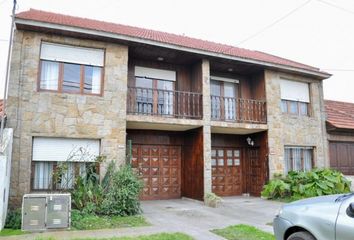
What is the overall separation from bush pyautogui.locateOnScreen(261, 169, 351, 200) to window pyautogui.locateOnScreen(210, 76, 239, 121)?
335 cm

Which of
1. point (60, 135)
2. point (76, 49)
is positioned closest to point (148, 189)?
point (60, 135)

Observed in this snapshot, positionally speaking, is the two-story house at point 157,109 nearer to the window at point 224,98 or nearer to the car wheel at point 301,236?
the window at point 224,98

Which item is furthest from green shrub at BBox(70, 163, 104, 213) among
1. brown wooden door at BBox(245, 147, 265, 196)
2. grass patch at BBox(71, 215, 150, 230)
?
brown wooden door at BBox(245, 147, 265, 196)

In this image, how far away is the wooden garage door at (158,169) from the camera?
1295cm

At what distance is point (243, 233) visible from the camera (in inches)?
294

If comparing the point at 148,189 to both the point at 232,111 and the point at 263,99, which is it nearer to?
the point at 232,111

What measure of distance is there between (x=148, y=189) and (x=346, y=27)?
9.45 m

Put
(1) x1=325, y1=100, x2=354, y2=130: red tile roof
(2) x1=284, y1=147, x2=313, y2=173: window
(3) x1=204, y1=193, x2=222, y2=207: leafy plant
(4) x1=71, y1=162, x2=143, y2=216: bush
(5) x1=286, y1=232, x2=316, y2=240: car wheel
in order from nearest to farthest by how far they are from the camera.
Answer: (5) x1=286, y1=232, x2=316, y2=240: car wheel → (4) x1=71, y1=162, x2=143, y2=216: bush → (3) x1=204, y1=193, x2=222, y2=207: leafy plant → (2) x1=284, y1=147, x2=313, y2=173: window → (1) x1=325, y1=100, x2=354, y2=130: red tile roof

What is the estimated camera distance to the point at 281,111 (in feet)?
46.4

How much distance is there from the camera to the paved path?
24.4 ft

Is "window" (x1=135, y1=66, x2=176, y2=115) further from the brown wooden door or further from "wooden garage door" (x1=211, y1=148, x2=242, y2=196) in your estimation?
the brown wooden door

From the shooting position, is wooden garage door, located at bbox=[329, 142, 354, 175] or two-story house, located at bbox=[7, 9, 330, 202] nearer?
two-story house, located at bbox=[7, 9, 330, 202]

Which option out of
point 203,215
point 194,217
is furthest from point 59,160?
point 203,215

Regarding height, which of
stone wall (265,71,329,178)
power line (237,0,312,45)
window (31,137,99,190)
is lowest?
window (31,137,99,190)
